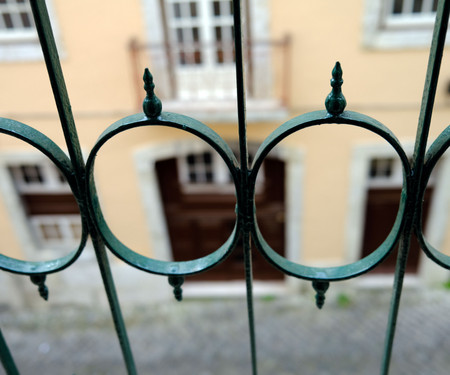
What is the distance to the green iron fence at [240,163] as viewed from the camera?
90 centimetres

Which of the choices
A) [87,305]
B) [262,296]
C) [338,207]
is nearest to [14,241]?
[87,305]

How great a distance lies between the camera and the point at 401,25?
4656mm

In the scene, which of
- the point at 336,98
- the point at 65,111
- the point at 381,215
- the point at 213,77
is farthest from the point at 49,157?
the point at 381,215

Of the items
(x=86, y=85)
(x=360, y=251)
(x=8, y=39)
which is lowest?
(x=360, y=251)

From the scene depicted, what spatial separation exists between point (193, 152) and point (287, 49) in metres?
1.75

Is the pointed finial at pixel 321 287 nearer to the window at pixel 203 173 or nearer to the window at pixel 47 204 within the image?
the window at pixel 203 173

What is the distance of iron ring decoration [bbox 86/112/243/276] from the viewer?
940 millimetres

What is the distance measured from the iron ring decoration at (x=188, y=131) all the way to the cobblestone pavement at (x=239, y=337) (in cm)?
491

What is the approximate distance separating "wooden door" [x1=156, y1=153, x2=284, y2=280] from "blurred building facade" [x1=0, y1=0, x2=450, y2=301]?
0.02 metres

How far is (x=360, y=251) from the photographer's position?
6.29 m

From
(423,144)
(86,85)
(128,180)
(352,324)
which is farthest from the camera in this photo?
(352,324)

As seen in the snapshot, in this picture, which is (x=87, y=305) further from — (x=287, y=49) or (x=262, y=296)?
(x=287, y=49)

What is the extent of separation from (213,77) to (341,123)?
4.38m

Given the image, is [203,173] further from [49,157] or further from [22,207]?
[49,157]
